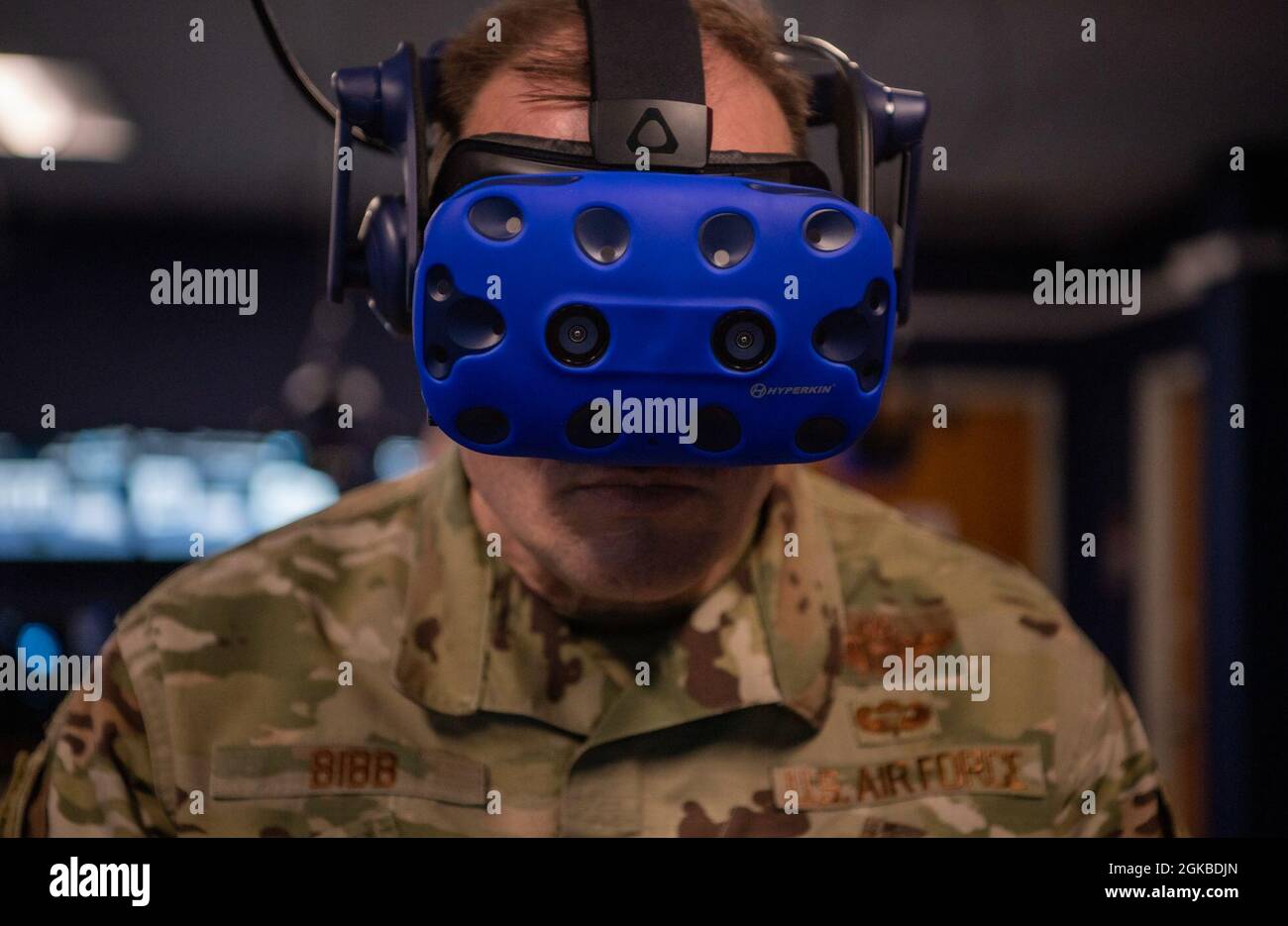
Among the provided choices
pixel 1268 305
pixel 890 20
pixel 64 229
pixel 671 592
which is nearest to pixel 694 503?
pixel 671 592

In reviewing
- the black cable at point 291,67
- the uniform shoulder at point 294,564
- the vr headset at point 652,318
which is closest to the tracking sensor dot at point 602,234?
the vr headset at point 652,318

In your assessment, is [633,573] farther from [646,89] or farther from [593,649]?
[646,89]

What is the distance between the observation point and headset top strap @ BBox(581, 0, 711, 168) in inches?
19.1

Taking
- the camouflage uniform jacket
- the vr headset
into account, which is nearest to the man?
the camouflage uniform jacket

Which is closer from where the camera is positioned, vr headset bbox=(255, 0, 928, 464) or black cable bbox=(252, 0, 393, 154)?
vr headset bbox=(255, 0, 928, 464)

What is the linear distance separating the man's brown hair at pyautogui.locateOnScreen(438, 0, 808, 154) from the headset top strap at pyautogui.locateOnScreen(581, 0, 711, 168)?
0.10ft

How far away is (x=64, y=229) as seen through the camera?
8.05 ft

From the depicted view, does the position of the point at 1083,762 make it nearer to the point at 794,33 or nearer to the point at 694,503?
the point at 694,503

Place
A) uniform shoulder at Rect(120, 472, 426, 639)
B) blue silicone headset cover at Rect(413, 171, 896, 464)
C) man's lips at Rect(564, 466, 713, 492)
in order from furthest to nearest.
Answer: uniform shoulder at Rect(120, 472, 426, 639) → man's lips at Rect(564, 466, 713, 492) → blue silicone headset cover at Rect(413, 171, 896, 464)

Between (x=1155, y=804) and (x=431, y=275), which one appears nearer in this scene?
(x=431, y=275)

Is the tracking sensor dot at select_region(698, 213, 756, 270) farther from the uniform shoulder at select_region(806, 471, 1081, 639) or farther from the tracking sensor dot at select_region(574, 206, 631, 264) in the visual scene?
the uniform shoulder at select_region(806, 471, 1081, 639)

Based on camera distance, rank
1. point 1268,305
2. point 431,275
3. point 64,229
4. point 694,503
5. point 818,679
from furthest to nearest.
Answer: point 64,229
point 1268,305
point 818,679
point 694,503
point 431,275
